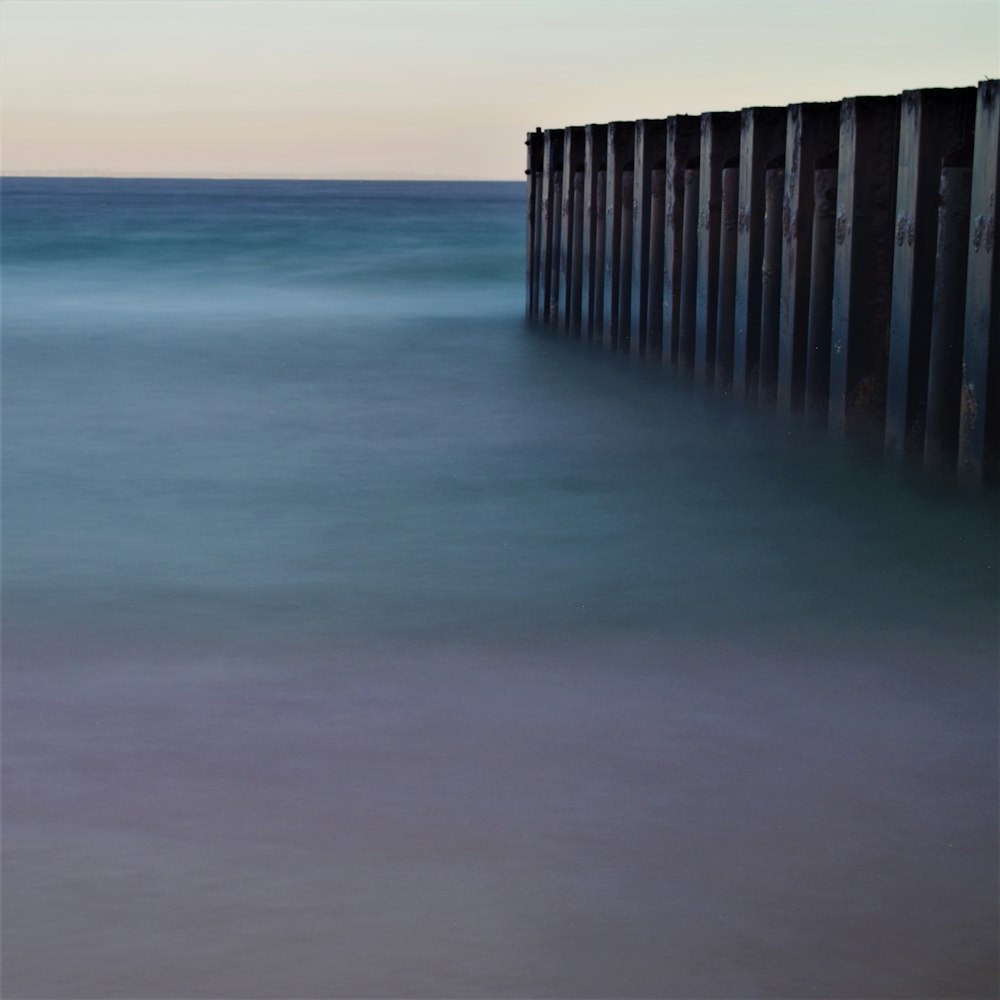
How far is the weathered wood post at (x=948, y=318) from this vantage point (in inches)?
248

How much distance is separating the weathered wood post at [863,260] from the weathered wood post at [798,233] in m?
0.39

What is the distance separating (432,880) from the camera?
2824 millimetres

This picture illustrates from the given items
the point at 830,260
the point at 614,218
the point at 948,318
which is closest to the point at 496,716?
the point at 948,318

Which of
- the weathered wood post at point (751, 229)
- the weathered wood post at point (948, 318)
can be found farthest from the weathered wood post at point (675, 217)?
the weathered wood post at point (948, 318)

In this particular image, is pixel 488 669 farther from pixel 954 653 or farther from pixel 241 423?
pixel 241 423

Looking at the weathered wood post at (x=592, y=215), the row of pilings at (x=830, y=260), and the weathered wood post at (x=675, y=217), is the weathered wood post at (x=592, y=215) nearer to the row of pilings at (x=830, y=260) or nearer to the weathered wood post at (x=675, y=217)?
the row of pilings at (x=830, y=260)

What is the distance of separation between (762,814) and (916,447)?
3920 mm

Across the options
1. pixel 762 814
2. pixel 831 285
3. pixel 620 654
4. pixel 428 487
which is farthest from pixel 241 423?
pixel 762 814

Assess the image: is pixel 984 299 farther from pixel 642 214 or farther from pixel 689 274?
pixel 642 214

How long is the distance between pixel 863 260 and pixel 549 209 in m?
6.47

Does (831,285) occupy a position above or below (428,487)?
above

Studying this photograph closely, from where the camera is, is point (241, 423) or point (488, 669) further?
point (241, 423)

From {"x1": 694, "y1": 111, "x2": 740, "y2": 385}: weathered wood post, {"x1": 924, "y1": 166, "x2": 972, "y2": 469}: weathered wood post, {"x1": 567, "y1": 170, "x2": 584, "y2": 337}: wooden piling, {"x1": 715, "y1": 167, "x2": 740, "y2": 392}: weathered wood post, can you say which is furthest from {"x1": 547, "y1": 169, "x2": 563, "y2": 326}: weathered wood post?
{"x1": 924, "y1": 166, "x2": 972, "y2": 469}: weathered wood post

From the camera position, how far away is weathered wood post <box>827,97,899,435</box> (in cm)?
704
